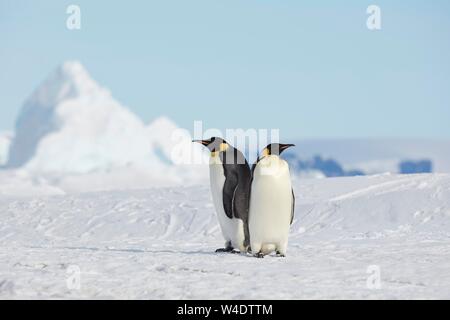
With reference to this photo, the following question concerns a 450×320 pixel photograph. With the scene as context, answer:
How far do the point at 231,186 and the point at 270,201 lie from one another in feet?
1.62

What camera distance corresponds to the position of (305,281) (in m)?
7.23

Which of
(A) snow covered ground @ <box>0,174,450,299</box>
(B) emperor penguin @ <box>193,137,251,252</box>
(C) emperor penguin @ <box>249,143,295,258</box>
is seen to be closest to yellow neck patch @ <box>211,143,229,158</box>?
(B) emperor penguin @ <box>193,137,251,252</box>

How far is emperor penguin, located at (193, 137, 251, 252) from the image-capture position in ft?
28.9

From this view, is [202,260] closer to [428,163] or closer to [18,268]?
[18,268]

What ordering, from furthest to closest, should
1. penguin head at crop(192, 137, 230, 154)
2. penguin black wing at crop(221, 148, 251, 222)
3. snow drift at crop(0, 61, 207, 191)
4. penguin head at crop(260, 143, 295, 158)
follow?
snow drift at crop(0, 61, 207, 191)
penguin head at crop(192, 137, 230, 154)
penguin black wing at crop(221, 148, 251, 222)
penguin head at crop(260, 143, 295, 158)

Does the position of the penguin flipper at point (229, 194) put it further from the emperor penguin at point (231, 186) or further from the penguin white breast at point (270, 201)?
the penguin white breast at point (270, 201)

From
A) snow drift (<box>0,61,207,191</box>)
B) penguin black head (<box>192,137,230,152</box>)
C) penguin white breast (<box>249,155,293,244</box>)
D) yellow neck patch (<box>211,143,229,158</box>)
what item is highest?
penguin black head (<box>192,137,230,152</box>)

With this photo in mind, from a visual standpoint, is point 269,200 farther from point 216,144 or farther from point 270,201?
point 216,144

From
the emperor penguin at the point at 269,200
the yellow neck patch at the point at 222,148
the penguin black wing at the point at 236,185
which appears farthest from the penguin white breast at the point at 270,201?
the yellow neck patch at the point at 222,148

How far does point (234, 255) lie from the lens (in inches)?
349

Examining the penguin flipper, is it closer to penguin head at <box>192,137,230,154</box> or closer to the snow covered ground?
penguin head at <box>192,137,230,154</box>

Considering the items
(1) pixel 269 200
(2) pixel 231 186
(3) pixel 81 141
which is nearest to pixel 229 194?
(2) pixel 231 186

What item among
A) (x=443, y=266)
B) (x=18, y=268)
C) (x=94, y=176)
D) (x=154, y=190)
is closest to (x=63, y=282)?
(x=18, y=268)

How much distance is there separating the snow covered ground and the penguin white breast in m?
0.31
